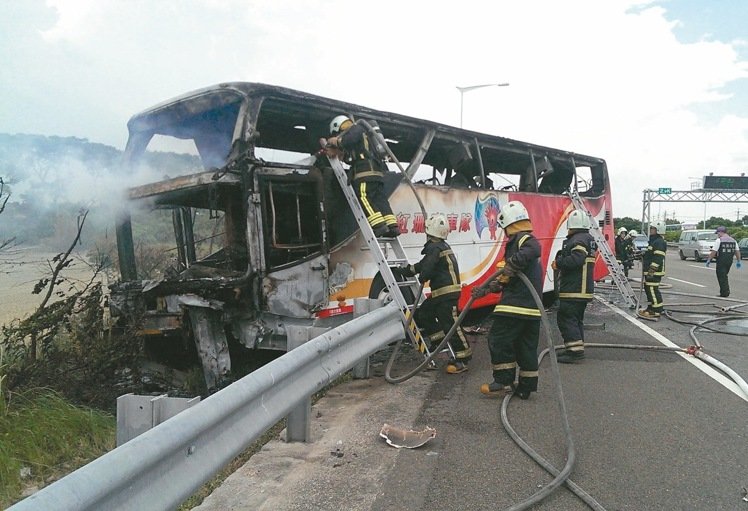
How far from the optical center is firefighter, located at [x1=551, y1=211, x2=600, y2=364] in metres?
6.64

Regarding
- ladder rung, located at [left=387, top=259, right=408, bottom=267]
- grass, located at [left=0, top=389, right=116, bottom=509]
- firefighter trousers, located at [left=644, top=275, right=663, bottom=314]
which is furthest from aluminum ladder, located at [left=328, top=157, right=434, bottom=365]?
firefighter trousers, located at [left=644, top=275, right=663, bottom=314]

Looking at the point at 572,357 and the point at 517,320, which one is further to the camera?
the point at 572,357

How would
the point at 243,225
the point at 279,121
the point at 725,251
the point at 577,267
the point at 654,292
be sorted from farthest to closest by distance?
the point at 725,251 → the point at 654,292 → the point at 577,267 → the point at 279,121 → the point at 243,225

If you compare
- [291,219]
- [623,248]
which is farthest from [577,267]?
[623,248]

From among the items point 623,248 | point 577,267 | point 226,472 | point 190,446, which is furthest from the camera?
point 623,248

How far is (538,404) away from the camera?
4840mm

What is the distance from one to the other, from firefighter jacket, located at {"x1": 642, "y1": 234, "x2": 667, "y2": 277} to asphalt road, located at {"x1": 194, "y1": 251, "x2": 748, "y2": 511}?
4.09 metres

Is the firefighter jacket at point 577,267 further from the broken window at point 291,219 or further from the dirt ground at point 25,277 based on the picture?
the dirt ground at point 25,277

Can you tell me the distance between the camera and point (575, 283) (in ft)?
22.5

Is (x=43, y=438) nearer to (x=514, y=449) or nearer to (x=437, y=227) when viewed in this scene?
(x=514, y=449)

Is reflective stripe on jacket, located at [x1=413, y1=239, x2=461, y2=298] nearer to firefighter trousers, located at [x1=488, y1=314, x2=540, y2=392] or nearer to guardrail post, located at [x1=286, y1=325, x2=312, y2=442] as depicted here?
firefighter trousers, located at [x1=488, y1=314, x2=540, y2=392]

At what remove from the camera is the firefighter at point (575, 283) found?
21.8ft

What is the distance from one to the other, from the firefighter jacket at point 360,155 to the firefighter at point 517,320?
1.50 meters

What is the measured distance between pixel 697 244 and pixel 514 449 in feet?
100
